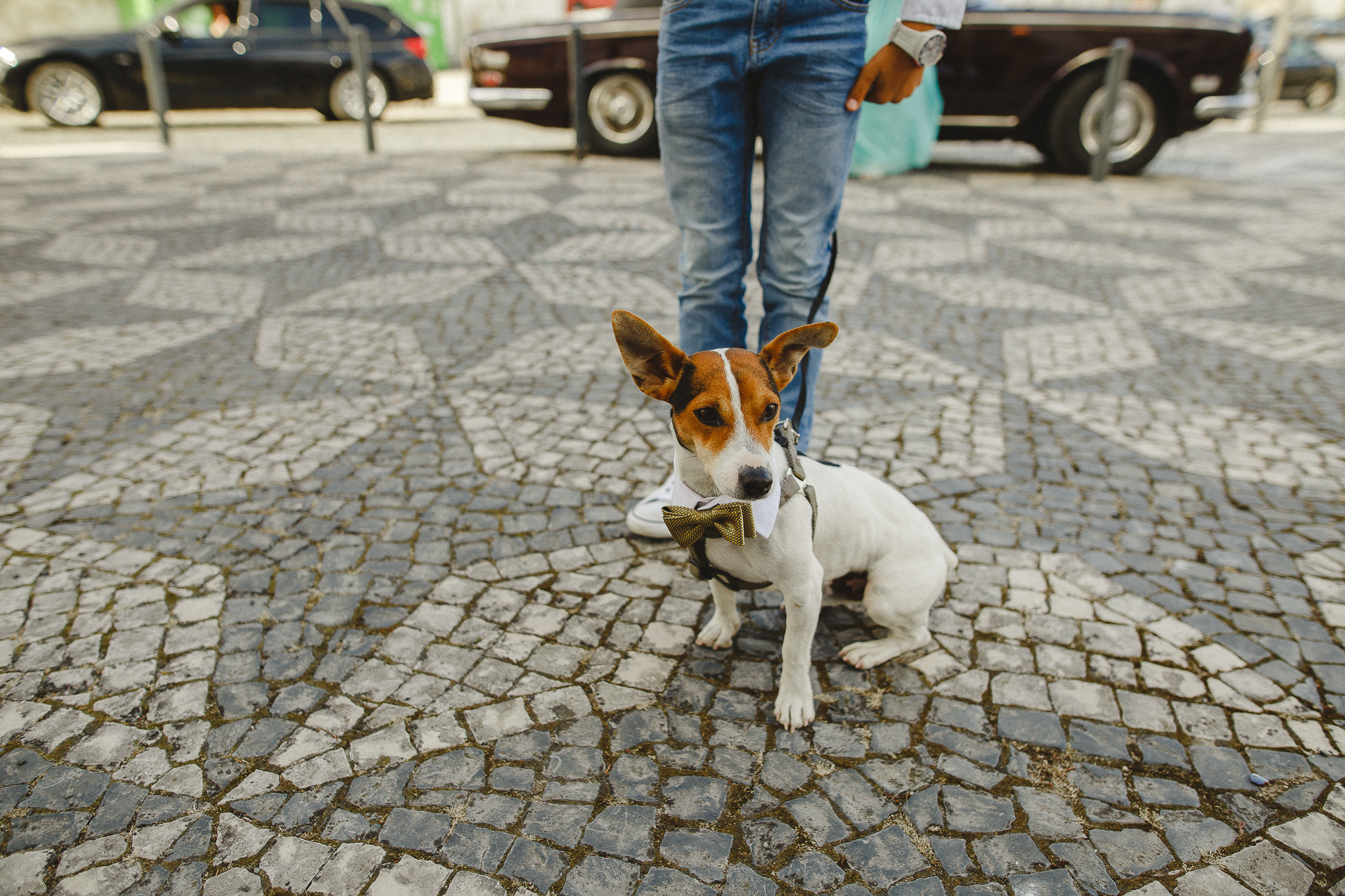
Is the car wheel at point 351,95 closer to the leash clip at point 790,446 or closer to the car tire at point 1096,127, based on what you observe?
the car tire at point 1096,127

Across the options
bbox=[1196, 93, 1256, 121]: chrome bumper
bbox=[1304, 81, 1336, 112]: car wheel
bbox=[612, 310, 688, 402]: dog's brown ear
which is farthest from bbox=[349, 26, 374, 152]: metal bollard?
bbox=[1304, 81, 1336, 112]: car wheel

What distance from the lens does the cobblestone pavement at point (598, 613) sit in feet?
5.66

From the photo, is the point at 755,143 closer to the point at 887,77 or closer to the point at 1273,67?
the point at 887,77

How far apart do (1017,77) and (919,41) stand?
273 inches

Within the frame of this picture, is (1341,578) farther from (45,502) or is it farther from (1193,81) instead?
(1193,81)

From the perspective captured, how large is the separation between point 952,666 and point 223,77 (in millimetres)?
12589

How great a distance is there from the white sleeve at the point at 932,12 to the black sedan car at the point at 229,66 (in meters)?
10.3

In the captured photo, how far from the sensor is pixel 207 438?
3.41 metres

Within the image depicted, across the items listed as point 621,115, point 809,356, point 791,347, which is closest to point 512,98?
point 621,115

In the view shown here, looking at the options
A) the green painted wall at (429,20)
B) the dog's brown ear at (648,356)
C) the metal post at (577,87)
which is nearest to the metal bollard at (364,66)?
the metal post at (577,87)

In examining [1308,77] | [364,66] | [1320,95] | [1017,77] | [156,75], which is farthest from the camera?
[1320,95]

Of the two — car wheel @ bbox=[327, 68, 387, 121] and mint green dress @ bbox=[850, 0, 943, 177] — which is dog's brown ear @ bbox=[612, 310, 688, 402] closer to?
mint green dress @ bbox=[850, 0, 943, 177]

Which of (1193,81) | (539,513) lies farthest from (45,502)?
(1193,81)

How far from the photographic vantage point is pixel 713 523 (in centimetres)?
186
